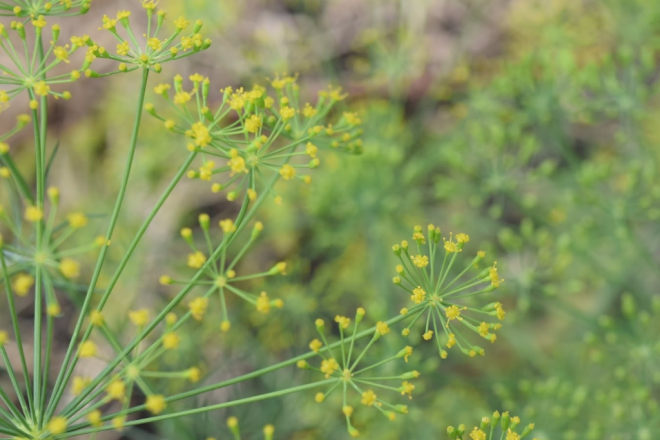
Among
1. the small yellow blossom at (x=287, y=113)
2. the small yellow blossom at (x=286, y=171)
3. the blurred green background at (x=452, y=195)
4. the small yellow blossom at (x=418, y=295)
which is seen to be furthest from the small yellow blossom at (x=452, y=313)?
the blurred green background at (x=452, y=195)

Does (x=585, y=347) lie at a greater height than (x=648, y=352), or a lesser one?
greater

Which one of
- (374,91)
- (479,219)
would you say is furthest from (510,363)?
(374,91)

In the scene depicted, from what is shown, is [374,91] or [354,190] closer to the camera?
[354,190]

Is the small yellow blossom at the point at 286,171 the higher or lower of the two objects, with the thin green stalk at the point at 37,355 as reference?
higher

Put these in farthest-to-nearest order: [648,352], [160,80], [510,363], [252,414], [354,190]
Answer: [160,80]
[510,363]
[354,190]
[252,414]
[648,352]

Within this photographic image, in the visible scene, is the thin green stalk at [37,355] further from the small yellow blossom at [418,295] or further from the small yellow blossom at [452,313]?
the small yellow blossom at [452,313]

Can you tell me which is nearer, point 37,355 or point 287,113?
point 37,355

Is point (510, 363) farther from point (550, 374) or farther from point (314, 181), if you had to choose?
point (314, 181)

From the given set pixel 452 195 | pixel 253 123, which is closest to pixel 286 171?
pixel 253 123

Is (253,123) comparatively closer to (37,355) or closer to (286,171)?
(286,171)
